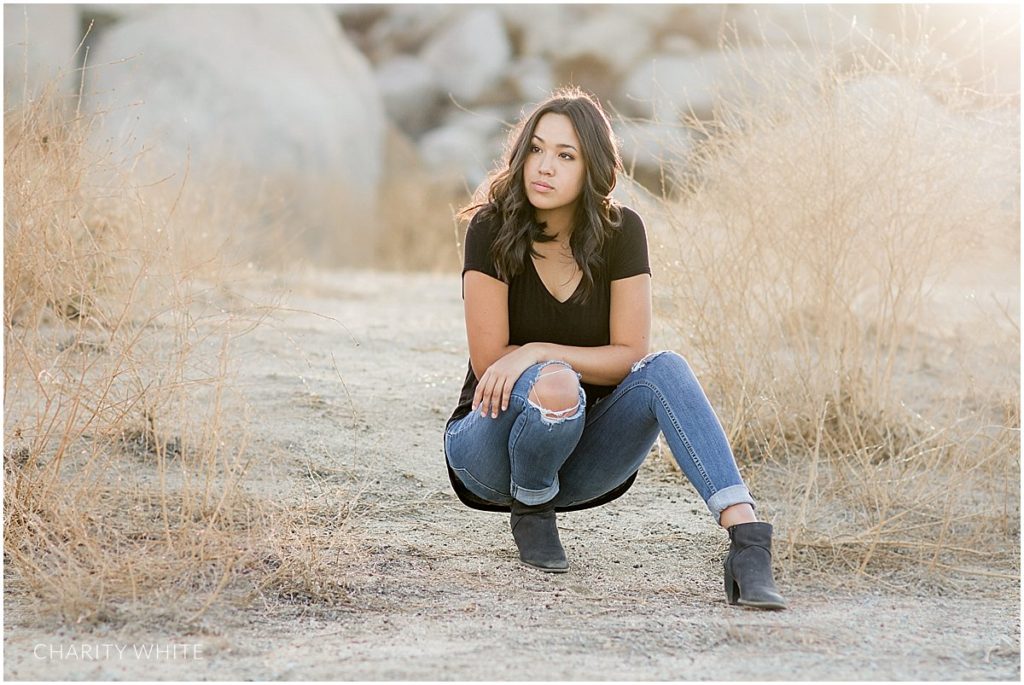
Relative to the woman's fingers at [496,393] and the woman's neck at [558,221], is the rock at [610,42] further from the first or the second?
the woman's fingers at [496,393]

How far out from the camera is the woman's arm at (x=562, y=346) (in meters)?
2.60

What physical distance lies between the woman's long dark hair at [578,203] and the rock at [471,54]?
35.9 ft

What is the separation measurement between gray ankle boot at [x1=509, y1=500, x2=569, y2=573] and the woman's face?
2.33 ft

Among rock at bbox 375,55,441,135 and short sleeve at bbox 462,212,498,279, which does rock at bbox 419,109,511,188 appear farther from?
short sleeve at bbox 462,212,498,279

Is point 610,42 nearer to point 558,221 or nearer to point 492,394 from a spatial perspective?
point 558,221

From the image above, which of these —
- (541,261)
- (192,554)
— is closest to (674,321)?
(541,261)

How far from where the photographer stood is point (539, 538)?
2.71m

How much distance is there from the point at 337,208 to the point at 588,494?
6.86 metres

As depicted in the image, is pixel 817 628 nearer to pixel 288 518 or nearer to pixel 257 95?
pixel 288 518

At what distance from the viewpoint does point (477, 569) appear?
2713 mm

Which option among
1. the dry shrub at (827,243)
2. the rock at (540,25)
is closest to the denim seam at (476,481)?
the dry shrub at (827,243)

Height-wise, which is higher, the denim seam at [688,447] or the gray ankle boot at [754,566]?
the denim seam at [688,447]

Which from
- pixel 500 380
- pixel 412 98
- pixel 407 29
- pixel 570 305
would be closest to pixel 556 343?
pixel 570 305

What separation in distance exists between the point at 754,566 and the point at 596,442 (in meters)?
0.46
